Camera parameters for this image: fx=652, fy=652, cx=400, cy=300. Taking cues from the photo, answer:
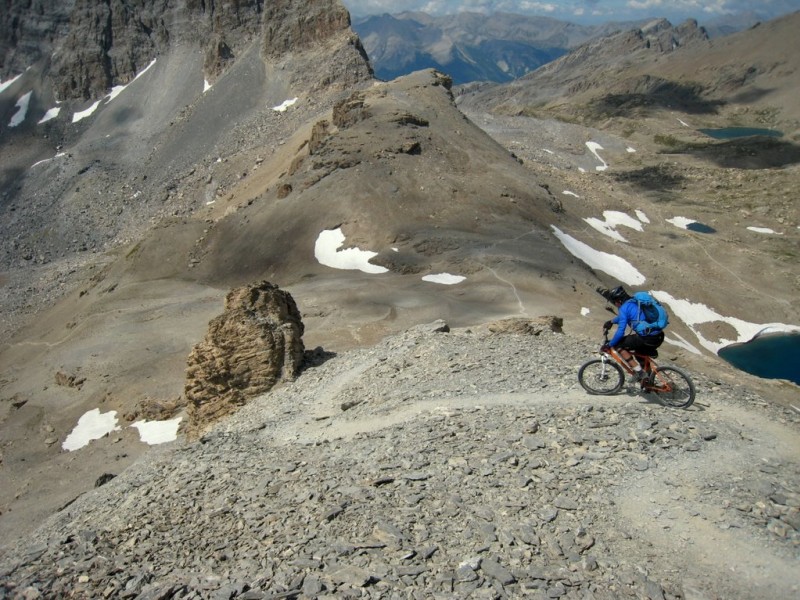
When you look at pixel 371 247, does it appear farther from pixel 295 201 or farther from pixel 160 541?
pixel 160 541

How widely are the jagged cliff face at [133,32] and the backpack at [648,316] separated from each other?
9830 cm

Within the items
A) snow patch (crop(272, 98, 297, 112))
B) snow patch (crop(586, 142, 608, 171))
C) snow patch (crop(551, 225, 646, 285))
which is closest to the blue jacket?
snow patch (crop(551, 225, 646, 285))

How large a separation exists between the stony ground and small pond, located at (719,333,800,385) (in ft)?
115

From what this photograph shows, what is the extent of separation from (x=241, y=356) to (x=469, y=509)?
14.9m

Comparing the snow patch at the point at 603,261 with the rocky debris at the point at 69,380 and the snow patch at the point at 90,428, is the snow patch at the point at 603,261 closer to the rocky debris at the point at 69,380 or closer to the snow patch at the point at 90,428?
the snow patch at the point at 90,428

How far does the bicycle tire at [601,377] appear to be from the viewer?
1631 cm

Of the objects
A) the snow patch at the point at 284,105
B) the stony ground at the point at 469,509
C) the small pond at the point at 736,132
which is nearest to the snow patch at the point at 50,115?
the snow patch at the point at 284,105

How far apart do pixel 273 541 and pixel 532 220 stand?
4488 centimetres

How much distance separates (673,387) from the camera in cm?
1575

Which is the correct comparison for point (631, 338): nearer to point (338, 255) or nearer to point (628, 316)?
point (628, 316)

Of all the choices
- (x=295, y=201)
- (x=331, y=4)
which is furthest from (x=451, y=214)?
(x=331, y=4)

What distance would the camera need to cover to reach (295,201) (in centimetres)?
5234

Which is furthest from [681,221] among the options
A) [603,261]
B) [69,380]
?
[69,380]

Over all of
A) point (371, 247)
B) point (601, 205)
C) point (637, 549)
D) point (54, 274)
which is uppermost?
point (637, 549)
